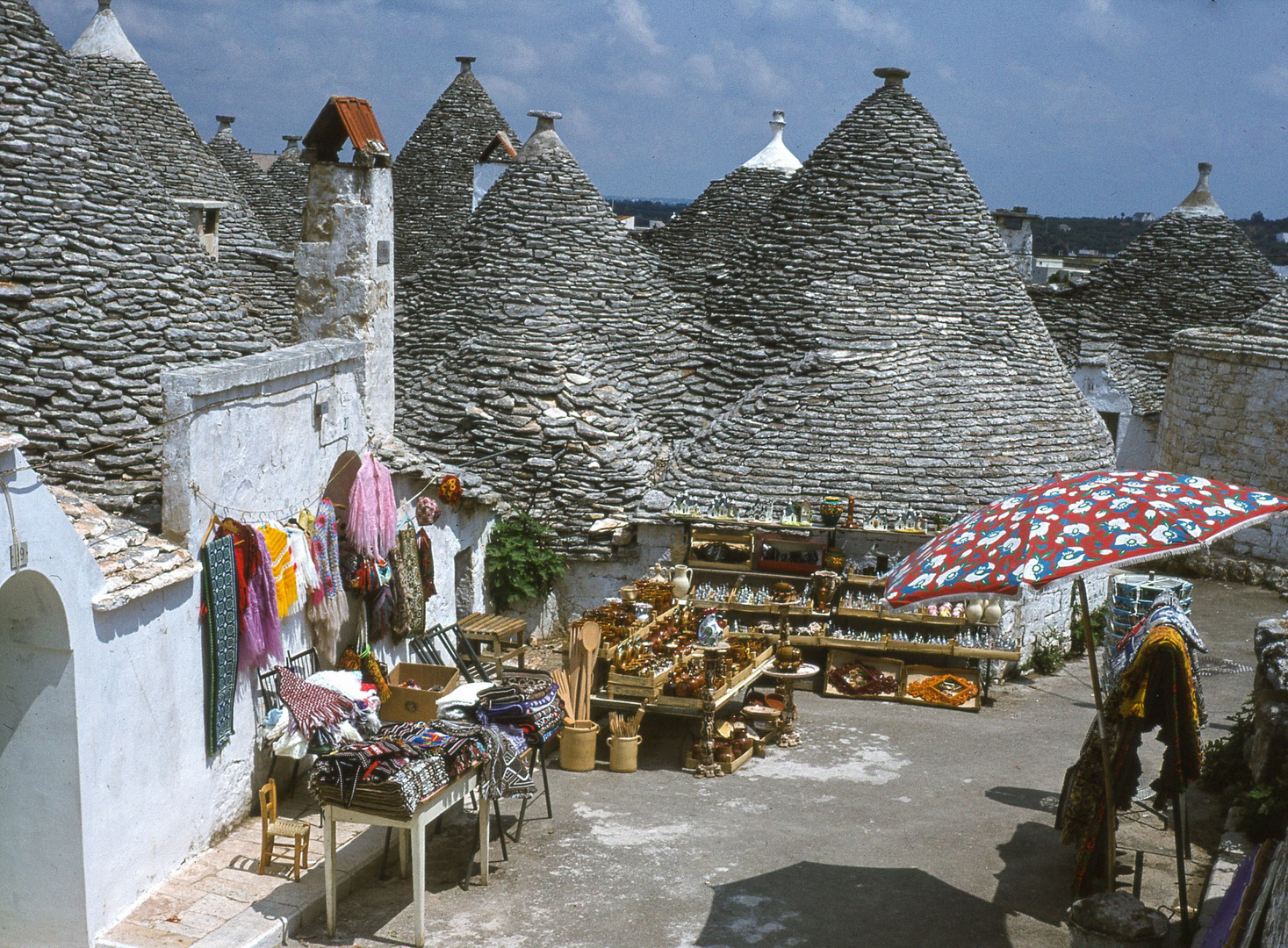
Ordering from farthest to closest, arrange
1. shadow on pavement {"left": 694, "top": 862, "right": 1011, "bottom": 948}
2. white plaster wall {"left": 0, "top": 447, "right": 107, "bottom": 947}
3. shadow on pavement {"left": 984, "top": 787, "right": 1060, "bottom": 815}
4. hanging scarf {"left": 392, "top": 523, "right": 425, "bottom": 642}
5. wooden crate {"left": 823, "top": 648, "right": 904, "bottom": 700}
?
wooden crate {"left": 823, "top": 648, "right": 904, "bottom": 700} → hanging scarf {"left": 392, "top": 523, "right": 425, "bottom": 642} → shadow on pavement {"left": 984, "top": 787, "right": 1060, "bottom": 815} → shadow on pavement {"left": 694, "top": 862, "right": 1011, "bottom": 948} → white plaster wall {"left": 0, "top": 447, "right": 107, "bottom": 947}

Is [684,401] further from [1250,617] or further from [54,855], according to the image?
[54,855]

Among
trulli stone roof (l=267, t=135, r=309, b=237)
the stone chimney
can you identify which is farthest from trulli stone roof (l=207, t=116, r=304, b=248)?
the stone chimney

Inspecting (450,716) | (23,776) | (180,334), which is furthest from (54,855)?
(180,334)

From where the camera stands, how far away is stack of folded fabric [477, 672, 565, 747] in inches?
317

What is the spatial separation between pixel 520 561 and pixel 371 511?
3.85 metres

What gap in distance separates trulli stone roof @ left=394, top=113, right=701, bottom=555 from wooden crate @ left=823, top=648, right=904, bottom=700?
2793mm

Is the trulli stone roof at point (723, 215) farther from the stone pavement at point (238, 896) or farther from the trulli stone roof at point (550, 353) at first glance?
the stone pavement at point (238, 896)

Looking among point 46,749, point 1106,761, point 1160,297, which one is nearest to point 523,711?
point 46,749

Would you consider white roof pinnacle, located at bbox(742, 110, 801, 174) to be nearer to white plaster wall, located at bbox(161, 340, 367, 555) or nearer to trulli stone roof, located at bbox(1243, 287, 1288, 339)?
trulli stone roof, located at bbox(1243, 287, 1288, 339)

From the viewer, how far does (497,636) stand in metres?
12.1

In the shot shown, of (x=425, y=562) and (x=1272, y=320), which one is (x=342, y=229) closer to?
(x=425, y=562)

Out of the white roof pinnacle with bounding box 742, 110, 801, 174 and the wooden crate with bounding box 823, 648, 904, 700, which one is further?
the white roof pinnacle with bounding box 742, 110, 801, 174

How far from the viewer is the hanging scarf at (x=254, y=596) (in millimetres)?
7941

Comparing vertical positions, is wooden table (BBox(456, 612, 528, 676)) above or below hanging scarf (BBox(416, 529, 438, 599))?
below
